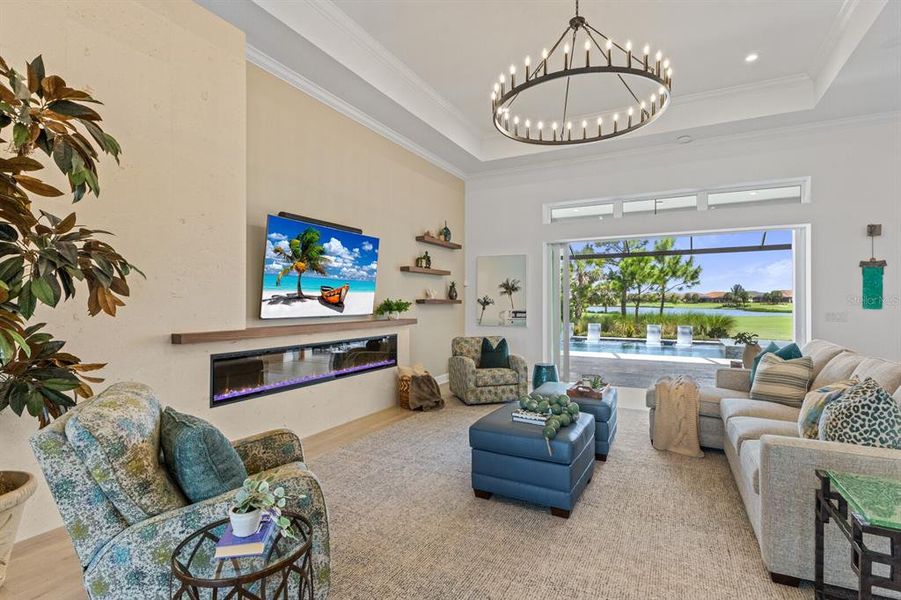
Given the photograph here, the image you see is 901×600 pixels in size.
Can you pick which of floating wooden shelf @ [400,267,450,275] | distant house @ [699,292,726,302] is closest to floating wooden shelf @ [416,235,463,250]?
floating wooden shelf @ [400,267,450,275]

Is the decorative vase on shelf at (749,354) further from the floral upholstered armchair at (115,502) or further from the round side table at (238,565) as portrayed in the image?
the floral upholstered armchair at (115,502)

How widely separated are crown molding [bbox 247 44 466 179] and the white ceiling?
0.01m

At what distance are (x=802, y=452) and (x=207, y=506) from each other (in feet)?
8.22

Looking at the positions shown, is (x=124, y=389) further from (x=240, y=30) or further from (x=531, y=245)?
(x=531, y=245)

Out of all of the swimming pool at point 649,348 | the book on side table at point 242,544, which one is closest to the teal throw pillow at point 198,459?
the book on side table at point 242,544

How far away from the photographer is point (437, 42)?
4188 mm

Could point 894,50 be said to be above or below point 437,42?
below

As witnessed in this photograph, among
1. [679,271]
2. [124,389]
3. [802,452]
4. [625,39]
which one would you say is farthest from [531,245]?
[124,389]

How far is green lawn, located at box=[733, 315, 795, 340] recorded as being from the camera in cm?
780

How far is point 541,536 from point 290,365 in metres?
2.71

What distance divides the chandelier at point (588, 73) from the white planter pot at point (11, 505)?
11.2 feet

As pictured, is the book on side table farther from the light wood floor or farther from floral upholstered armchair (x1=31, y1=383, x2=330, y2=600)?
the light wood floor

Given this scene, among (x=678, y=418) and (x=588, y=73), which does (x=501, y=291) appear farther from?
(x=588, y=73)

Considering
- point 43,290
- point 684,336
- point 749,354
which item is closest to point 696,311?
point 684,336
